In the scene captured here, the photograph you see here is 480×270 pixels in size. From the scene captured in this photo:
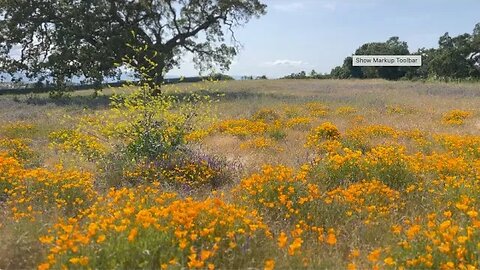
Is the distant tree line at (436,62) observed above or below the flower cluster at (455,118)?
above

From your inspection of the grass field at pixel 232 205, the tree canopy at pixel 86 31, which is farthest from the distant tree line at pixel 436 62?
the grass field at pixel 232 205

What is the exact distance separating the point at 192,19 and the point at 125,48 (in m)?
4.94

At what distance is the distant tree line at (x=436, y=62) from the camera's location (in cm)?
5528

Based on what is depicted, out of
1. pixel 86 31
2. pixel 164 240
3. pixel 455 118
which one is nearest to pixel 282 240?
pixel 164 240

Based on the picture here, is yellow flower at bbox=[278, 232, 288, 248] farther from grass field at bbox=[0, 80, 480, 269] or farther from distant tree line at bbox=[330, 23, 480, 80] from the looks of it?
distant tree line at bbox=[330, 23, 480, 80]

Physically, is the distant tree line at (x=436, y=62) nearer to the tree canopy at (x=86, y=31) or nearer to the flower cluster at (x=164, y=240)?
the tree canopy at (x=86, y=31)

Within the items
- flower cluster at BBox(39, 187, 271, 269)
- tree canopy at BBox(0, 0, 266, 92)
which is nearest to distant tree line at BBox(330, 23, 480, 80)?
tree canopy at BBox(0, 0, 266, 92)

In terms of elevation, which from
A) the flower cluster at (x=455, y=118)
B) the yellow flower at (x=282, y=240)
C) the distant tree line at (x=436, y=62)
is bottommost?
the flower cluster at (x=455, y=118)

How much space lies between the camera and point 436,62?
185ft

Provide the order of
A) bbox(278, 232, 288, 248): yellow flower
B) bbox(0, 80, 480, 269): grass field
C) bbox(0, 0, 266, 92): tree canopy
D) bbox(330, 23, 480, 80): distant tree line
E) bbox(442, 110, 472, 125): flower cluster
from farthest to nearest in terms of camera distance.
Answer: bbox(330, 23, 480, 80): distant tree line, bbox(0, 0, 266, 92): tree canopy, bbox(442, 110, 472, 125): flower cluster, bbox(0, 80, 480, 269): grass field, bbox(278, 232, 288, 248): yellow flower

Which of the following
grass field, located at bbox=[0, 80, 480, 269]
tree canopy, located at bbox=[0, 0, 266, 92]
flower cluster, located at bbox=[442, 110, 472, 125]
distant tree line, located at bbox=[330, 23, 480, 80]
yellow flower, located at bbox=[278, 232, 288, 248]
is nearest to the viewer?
yellow flower, located at bbox=[278, 232, 288, 248]

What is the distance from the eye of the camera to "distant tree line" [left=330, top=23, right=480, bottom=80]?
5528 centimetres

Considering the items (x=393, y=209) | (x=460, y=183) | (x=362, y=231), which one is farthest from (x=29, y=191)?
(x=460, y=183)

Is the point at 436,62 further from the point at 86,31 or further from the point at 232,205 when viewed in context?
the point at 232,205
